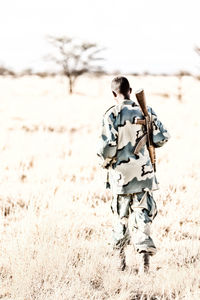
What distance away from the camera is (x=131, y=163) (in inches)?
147

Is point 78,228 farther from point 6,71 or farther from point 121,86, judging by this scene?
point 6,71

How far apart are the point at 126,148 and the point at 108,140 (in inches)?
6.0

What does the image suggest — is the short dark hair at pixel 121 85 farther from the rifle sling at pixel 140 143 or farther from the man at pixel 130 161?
the rifle sling at pixel 140 143

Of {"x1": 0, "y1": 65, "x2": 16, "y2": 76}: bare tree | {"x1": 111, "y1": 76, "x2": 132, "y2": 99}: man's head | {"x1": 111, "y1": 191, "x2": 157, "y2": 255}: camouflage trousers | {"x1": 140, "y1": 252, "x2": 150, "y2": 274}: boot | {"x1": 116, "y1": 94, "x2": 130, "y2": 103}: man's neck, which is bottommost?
{"x1": 140, "y1": 252, "x2": 150, "y2": 274}: boot

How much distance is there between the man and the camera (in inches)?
146

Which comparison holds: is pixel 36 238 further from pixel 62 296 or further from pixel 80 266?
pixel 62 296

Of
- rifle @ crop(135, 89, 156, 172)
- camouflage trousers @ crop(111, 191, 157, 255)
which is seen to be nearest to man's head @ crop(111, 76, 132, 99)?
rifle @ crop(135, 89, 156, 172)

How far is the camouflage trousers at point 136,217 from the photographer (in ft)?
12.4

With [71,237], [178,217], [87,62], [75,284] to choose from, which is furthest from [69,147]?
[87,62]

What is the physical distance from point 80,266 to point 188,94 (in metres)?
36.3

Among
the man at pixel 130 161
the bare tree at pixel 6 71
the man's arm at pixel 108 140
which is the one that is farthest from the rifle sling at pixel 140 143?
the bare tree at pixel 6 71

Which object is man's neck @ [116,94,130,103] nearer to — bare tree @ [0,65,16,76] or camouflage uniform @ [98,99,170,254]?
camouflage uniform @ [98,99,170,254]

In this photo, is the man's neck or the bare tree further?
the bare tree

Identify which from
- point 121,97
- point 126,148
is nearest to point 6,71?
point 121,97
